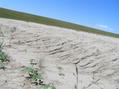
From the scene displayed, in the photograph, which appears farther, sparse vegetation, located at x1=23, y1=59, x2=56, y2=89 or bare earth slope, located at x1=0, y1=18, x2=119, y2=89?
bare earth slope, located at x1=0, y1=18, x2=119, y2=89

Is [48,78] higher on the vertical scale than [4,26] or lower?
lower

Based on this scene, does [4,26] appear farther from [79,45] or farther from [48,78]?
[48,78]

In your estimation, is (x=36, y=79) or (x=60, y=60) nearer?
(x=36, y=79)

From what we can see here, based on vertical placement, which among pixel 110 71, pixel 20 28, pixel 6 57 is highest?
pixel 20 28

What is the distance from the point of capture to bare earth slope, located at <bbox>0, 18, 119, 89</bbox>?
589 centimetres

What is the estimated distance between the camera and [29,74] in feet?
18.6

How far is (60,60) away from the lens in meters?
8.01

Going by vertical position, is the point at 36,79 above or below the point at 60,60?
below

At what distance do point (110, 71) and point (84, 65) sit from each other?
107cm

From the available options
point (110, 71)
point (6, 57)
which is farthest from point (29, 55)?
point (110, 71)

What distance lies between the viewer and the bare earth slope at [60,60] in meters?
5.89

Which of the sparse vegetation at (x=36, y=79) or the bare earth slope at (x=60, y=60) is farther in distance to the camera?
the bare earth slope at (x=60, y=60)

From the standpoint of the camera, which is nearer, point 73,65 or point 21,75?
point 21,75

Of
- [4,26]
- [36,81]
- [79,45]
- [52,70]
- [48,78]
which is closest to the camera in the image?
[36,81]
